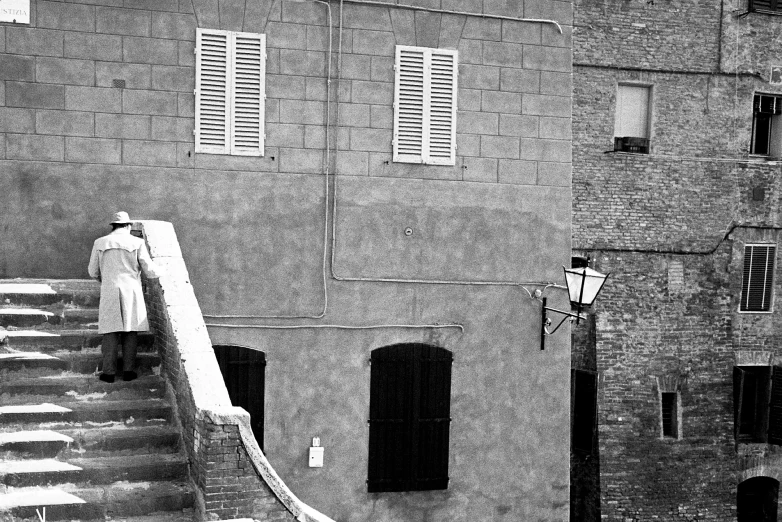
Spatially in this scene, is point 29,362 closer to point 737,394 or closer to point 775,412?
point 737,394

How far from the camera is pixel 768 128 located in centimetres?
2048

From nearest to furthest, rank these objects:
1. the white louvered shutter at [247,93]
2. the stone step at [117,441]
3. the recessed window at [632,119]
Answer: the stone step at [117,441] → the white louvered shutter at [247,93] → the recessed window at [632,119]

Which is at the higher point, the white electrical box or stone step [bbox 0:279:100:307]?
stone step [bbox 0:279:100:307]

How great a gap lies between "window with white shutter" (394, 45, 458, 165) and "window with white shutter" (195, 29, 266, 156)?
161cm

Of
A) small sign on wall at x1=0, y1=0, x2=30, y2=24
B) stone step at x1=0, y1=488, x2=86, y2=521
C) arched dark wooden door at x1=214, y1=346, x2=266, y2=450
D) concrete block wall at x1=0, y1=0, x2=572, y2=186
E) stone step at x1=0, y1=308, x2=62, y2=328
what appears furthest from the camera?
arched dark wooden door at x1=214, y1=346, x2=266, y2=450

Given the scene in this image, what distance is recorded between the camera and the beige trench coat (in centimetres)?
920

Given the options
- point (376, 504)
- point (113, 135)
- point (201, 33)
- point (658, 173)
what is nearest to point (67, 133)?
point (113, 135)

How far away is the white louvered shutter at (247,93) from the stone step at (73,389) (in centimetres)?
332

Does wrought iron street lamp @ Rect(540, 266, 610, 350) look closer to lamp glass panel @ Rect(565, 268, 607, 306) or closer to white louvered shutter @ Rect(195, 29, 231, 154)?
lamp glass panel @ Rect(565, 268, 607, 306)

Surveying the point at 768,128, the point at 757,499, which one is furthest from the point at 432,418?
the point at 768,128

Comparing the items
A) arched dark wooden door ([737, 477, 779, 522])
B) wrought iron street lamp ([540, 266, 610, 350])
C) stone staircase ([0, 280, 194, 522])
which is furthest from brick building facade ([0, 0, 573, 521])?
arched dark wooden door ([737, 477, 779, 522])

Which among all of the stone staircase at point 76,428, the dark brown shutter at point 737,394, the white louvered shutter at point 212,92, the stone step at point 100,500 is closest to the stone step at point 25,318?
the stone staircase at point 76,428

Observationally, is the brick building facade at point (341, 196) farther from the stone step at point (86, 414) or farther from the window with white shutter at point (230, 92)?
the stone step at point (86, 414)

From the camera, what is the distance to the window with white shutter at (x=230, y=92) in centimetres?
1163
